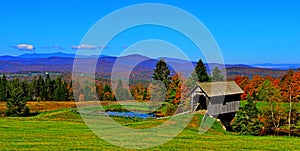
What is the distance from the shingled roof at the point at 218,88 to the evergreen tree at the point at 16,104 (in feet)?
92.0

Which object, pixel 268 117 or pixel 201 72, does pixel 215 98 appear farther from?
pixel 201 72

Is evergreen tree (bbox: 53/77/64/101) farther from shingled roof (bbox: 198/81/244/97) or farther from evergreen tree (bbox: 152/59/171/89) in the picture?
shingled roof (bbox: 198/81/244/97)

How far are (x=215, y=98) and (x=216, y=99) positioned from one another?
28 centimetres

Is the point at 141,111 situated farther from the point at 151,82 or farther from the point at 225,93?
the point at 225,93

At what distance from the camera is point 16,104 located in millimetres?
56938

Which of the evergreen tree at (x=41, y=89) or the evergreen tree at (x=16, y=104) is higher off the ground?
the evergreen tree at (x=41, y=89)

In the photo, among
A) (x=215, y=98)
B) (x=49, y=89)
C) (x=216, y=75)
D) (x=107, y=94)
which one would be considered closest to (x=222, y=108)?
(x=215, y=98)

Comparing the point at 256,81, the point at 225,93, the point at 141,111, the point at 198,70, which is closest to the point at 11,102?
the point at 141,111

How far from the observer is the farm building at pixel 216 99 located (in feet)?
152

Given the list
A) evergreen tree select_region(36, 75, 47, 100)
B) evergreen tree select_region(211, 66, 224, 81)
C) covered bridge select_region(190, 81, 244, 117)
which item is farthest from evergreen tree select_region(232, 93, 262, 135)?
evergreen tree select_region(36, 75, 47, 100)

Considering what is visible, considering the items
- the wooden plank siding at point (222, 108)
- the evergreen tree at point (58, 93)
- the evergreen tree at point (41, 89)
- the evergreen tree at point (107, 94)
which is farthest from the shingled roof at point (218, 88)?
the evergreen tree at point (41, 89)

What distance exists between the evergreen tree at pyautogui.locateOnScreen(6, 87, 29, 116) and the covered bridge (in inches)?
1044

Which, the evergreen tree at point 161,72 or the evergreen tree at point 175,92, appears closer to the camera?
the evergreen tree at point 175,92

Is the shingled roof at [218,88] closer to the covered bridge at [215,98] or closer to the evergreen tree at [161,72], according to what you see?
the covered bridge at [215,98]
